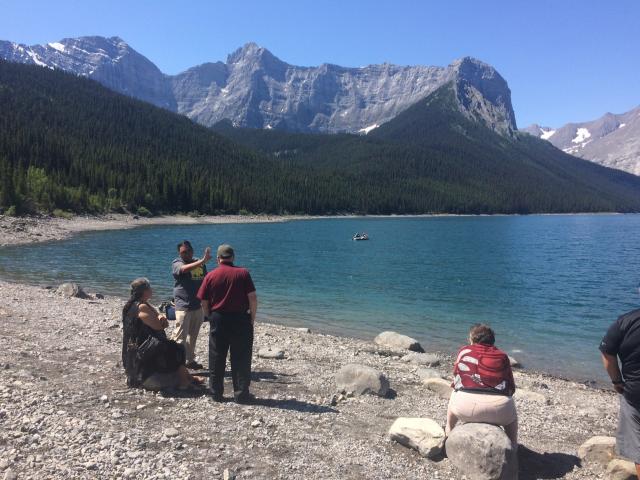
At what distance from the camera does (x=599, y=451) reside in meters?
7.93

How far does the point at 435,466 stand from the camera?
740 centimetres

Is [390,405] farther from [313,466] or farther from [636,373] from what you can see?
[636,373]

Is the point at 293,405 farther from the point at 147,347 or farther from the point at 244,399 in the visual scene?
the point at 147,347

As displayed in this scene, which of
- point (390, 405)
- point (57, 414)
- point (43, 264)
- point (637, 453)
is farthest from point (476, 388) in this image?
point (43, 264)

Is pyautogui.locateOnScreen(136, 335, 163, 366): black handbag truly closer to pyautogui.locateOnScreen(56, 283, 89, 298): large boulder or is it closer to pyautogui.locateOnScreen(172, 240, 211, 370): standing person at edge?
pyautogui.locateOnScreen(172, 240, 211, 370): standing person at edge

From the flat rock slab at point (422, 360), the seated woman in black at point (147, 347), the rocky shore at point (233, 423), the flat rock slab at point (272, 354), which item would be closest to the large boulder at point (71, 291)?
the rocky shore at point (233, 423)

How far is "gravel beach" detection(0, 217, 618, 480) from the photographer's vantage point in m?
6.79

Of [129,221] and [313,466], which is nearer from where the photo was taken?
[313,466]

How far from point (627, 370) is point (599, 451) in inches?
110

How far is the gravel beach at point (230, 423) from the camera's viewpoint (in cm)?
679

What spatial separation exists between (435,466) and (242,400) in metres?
3.84

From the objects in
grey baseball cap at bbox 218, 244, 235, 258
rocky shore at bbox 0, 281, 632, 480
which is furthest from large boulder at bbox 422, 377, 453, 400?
grey baseball cap at bbox 218, 244, 235, 258

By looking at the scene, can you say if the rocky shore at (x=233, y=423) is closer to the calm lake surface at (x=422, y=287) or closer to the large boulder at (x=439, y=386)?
the large boulder at (x=439, y=386)

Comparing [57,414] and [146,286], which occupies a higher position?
[146,286]
